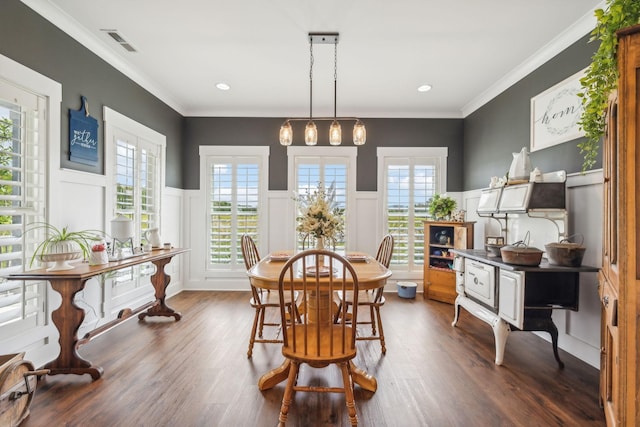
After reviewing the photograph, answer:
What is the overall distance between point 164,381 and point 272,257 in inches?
48.6

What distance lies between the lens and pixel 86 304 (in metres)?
2.90

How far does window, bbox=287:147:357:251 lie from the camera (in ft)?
16.1

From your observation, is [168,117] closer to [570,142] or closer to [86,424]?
[86,424]

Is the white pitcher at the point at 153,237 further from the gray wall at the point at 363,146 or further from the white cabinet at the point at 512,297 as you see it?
the white cabinet at the point at 512,297

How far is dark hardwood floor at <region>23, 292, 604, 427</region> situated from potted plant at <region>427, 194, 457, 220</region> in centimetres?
169

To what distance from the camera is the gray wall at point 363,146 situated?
194 inches

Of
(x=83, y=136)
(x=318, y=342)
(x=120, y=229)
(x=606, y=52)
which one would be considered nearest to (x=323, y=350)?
(x=318, y=342)

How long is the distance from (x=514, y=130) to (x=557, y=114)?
685 mm

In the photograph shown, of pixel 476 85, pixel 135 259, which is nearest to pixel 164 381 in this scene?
pixel 135 259

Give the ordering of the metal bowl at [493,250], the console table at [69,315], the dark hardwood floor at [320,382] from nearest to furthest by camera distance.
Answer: the dark hardwood floor at [320,382] < the console table at [69,315] < the metal bowl at [493,250]

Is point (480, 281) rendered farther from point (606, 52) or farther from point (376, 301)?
point (606, 52)

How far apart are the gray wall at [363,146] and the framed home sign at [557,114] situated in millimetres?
1663

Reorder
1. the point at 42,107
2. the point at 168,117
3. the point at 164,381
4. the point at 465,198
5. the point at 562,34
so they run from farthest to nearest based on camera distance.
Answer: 1. the point at 465,198
2. the point at 168,117
3. the point at 562,34
4. the point at 42,107
5. the point at 164,381

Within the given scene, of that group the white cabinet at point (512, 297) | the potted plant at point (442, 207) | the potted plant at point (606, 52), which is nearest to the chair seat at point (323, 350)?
the white cabinet at point (512, 297)
